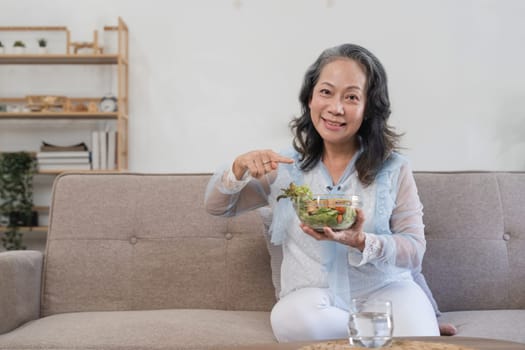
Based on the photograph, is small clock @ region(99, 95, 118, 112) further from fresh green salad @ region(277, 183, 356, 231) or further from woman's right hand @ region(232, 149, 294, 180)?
fresh green salad @ region(277, 183, 356, 231)

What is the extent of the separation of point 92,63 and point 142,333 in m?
3.19

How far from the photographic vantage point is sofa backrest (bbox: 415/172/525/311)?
80.0 inches

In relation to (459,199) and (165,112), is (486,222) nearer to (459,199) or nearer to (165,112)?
(459,199)

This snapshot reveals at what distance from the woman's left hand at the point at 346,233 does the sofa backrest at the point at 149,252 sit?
0.54m

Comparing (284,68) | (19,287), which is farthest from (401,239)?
(284,68)

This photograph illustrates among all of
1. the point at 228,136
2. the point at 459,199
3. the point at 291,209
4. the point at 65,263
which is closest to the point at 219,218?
the point at 291,209

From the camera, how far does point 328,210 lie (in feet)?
4.80

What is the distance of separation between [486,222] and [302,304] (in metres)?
0.77

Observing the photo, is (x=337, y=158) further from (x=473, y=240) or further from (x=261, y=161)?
(x=473, y=240)

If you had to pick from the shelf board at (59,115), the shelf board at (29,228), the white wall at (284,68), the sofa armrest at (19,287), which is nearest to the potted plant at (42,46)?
the white wall at (284,68)

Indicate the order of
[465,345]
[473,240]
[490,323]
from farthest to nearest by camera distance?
[473,240] → [490,323] → [465,345]

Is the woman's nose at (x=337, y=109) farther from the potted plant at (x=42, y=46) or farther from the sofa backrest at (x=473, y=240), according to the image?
the potted plant at (x=42, y=46)

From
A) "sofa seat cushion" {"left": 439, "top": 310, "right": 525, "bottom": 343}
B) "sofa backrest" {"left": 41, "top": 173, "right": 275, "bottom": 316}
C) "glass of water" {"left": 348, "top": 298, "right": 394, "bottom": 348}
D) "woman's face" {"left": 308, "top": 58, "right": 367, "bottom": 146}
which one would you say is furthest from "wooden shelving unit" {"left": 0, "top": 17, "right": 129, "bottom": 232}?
"glass of water" {"left": 348, "top": 298, "right": 394, "bottom": 348}

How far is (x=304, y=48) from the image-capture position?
4.50m
